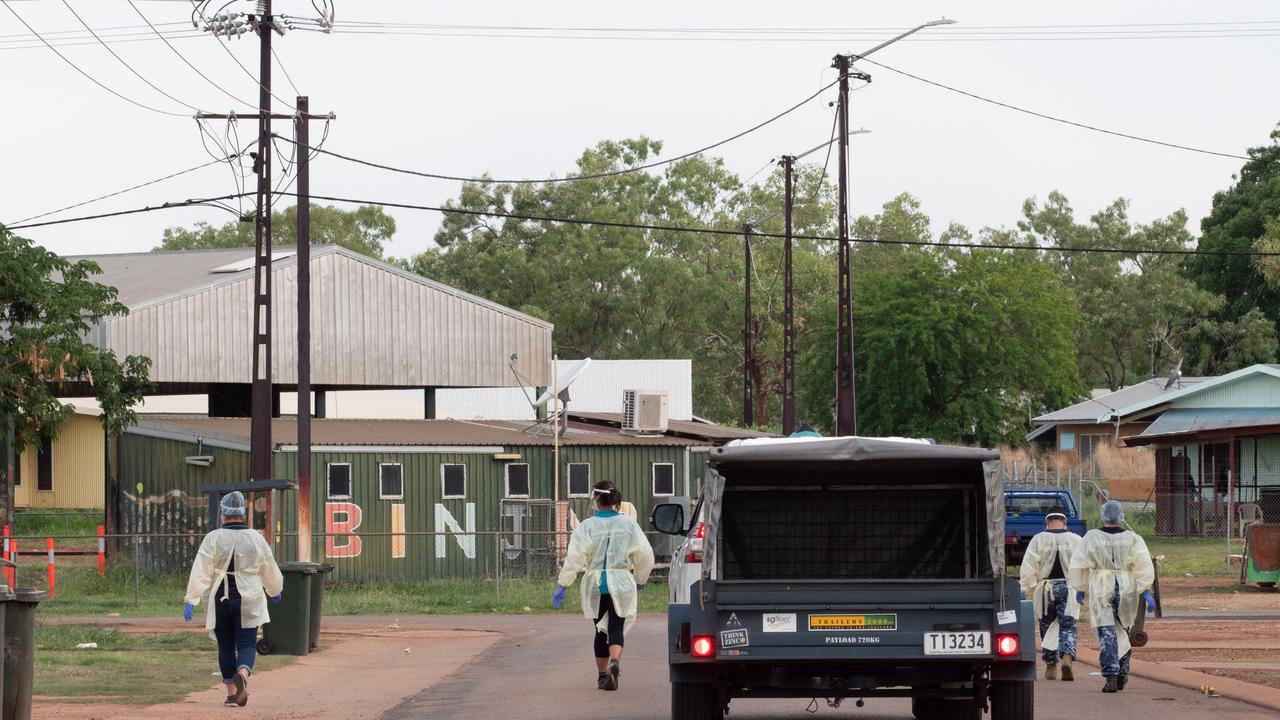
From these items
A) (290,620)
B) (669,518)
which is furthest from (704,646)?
(290,620)

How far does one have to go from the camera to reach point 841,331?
38500mm

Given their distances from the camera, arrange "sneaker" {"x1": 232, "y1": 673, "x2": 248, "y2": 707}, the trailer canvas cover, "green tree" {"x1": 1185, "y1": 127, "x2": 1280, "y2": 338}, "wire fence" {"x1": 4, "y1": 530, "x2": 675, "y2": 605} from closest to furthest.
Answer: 1. the trailer canvas cover
2. "sneaker" {"x1": 232, "y1": 673, "x2": 248, "y2": 707}
3. "wire fence" {"x1": 4, "y1": 530, "x2": 675, "y2": 605}
4. "green tree" {"x1": 1185, "y1": 127, "x2": 1280, "y2": 338}

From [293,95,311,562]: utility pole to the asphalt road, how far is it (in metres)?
9.91

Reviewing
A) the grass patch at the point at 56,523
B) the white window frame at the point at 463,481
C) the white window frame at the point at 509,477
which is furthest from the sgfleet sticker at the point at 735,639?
the grass patch at the point at 56,523

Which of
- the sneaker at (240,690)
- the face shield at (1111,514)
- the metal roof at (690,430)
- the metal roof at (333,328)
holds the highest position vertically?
the metal roof at (333,328)

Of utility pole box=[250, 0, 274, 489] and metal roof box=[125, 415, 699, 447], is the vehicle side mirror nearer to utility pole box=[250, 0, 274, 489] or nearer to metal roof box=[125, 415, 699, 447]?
utility pole box=[250, 0, 274, 489]

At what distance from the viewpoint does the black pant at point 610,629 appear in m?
15.5

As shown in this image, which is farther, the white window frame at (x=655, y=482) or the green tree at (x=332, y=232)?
the green tree at (x=332, y=232)

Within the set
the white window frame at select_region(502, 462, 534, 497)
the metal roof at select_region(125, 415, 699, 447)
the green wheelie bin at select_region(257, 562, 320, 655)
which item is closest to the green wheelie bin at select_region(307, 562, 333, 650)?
the green wheelie bin at select_region(257, 562, 320, 655)

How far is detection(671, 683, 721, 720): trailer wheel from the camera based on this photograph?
37.2 ft

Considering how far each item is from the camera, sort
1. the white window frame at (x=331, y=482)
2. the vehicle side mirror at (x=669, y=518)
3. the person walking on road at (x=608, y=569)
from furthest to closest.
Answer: the white window frame at (x=331, y=482)
the person walking on road at (x=608, y=569)
the vehicle side mirror at (x=669, y=518)

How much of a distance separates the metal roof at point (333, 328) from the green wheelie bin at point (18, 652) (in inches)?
1071

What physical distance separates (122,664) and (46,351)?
14253mm

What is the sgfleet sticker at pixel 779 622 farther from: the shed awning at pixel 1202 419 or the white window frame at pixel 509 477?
the shed awning at pixel 1202 419
